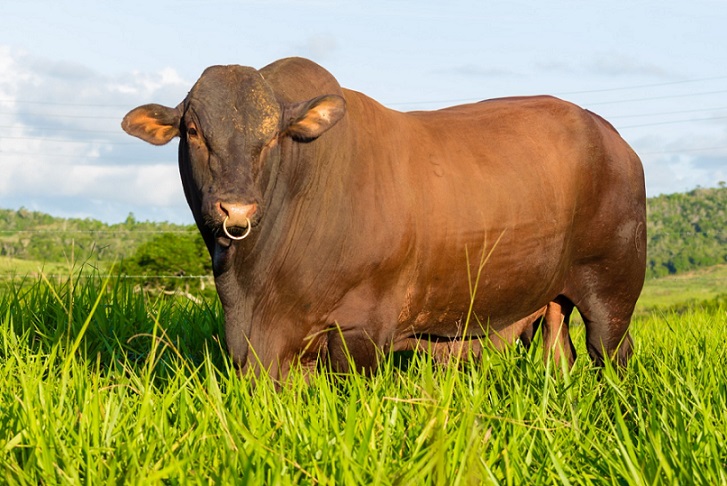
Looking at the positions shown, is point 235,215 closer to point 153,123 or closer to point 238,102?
point 238,102

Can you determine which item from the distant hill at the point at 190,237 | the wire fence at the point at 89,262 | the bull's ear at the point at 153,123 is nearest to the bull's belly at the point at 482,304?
the bull's ear at the point at 153,123

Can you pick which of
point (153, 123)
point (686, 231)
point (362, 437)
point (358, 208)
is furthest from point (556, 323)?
point (686, 231)

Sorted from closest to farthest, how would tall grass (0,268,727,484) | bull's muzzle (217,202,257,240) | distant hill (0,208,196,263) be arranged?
tall grass (0,268,727,484) → bull's muzzle (217,202,257,240) → distant hill (0,208,196,263)

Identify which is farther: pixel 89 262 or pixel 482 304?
pixel 89 262

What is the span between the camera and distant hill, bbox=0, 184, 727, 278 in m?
25.8

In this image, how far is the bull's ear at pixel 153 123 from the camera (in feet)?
17.5

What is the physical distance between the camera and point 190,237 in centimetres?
2694

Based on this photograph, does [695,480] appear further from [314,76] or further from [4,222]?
[4,222]

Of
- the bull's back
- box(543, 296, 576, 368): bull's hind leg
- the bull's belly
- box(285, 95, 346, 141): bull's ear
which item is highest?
box(285, 95, 346, 141): bull's ear

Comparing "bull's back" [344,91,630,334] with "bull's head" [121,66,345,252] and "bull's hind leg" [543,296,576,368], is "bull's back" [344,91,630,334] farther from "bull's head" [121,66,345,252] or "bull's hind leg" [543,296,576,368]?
"bull's head" [121,66,345,252]

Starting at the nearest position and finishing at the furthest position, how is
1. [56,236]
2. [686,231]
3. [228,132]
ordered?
[228,132]
[56,236]
[686,231]

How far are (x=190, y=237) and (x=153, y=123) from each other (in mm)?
21913

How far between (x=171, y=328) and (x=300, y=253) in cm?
244

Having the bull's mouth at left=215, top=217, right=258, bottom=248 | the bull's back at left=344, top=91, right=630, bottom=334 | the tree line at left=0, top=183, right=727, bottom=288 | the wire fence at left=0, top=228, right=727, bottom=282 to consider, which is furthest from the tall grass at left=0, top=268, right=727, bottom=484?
the tree line at left=0, top=183, right=727, bottom=288
